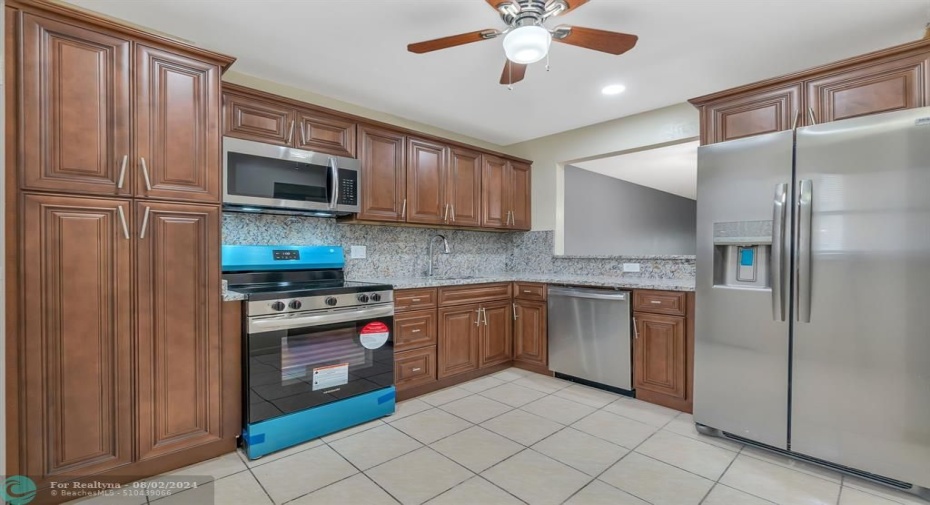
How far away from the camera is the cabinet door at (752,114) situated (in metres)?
2.31

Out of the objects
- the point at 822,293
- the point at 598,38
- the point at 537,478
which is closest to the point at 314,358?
the point at 537,478

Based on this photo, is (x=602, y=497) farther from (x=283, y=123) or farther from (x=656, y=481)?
(x=283, y=123)

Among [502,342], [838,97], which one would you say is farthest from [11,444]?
[838,97]

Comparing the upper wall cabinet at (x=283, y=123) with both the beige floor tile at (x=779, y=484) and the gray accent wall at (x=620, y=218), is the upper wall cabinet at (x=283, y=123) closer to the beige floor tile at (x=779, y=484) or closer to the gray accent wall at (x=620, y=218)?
the gray accent wall at (x=620, y=218)

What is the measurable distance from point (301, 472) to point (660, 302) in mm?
2501

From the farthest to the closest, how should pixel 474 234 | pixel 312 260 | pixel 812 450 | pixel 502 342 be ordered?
1. pixel 474 234
2. pixel 502 342
3. pixel 312 260
4. pixel 812 450

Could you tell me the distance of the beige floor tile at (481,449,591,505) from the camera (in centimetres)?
190

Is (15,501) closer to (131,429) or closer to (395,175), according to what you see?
(131,429)

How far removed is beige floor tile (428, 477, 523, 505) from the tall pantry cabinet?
4.08 ft

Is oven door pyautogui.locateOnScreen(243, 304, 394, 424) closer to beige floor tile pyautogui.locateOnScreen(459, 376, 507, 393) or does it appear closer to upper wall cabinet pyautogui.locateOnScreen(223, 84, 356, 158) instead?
beige floor tile pyautogui.locateOnScreen(459, 376, 507, 393)

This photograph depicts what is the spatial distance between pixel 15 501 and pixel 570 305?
10.7 ft

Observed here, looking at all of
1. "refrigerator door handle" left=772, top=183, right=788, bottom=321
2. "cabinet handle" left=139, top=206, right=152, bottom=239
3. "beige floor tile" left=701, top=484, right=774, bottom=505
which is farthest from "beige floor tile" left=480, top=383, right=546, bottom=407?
"cabinet handle" left=139, top=206, right=152, bottom=239

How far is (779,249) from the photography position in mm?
2188

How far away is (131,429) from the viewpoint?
194cm
